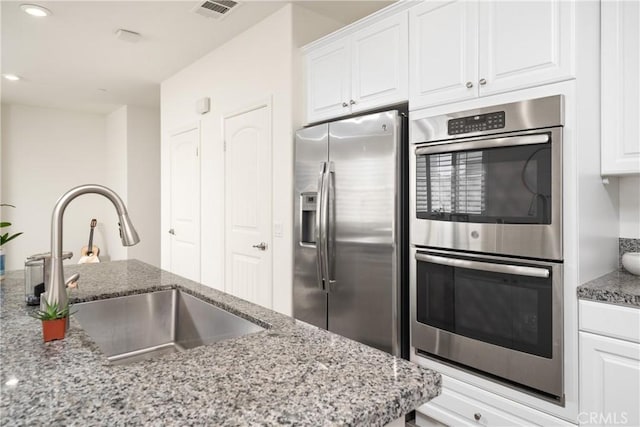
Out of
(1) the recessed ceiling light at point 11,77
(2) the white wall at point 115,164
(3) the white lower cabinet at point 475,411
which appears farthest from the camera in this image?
(2) the white wall at point 115,164

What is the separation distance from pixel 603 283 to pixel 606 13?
3.94 ft

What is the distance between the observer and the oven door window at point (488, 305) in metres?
1.66

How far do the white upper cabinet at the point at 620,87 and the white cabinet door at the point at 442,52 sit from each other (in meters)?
0.57

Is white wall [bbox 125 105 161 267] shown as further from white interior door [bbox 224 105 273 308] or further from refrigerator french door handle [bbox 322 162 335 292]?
refrigerator french door handle [bbox 322 162 335 292]

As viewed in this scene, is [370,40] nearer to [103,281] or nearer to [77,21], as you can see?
[103,281]

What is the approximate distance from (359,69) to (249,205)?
1.41 meters

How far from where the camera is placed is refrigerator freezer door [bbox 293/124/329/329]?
253 cm

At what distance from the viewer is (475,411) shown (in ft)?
6.20

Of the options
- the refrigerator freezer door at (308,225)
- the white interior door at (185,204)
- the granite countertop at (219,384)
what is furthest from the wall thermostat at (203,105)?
the granite countertop at (219,384)

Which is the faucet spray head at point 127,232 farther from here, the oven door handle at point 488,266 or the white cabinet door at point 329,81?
the white cabinet door at point 329,81

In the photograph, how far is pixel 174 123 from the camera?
445 cm

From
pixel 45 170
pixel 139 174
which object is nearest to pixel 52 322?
pixel 139 174

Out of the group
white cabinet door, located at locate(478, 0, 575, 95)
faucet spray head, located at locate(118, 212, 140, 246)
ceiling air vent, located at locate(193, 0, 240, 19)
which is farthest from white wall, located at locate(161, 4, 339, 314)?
faucet spray head, located at locate(118, 212, 140, 246)

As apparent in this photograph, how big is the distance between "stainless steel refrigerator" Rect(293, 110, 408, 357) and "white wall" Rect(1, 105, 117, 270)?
15.1ft
